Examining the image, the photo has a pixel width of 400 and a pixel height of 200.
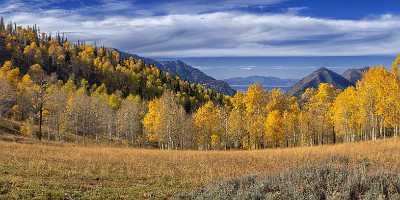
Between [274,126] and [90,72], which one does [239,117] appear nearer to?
[274,126]

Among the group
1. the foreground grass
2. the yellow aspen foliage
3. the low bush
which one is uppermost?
the low bush

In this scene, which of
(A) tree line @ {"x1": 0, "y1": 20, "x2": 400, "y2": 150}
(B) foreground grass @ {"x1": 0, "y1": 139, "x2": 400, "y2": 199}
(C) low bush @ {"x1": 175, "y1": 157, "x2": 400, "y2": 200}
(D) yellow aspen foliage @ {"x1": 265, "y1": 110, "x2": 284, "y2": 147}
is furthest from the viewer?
(D) yellow aspen foliage @ {"x1": 265, "y1": 110, "x2": 284, "y2": 147}

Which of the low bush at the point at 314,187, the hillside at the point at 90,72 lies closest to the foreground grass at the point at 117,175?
the low bush at the point at 314,187

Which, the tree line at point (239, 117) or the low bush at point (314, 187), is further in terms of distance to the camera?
the tree line at point (239, 117)

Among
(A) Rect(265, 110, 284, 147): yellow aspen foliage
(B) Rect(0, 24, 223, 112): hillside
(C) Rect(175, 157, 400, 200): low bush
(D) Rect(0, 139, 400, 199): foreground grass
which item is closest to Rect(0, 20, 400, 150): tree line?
(A) Rect(265, 110, 284, 147): yellow aspen foliage

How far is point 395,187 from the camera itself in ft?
37.2

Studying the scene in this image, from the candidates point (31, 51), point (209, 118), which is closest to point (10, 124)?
point (209, 118)

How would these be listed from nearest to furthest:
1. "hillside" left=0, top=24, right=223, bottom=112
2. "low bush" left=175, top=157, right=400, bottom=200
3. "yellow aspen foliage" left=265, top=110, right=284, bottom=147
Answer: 1. "low bush" left=175, top=157, right=400, bottom=200
2. "yellow aspen foliage" left=265, top=110, right=284, bottom=147
3. "hillside" left=0, top=24, right=223, bottom=112

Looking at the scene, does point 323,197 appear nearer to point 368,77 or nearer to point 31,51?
point 368,77

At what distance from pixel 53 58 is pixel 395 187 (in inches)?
7650

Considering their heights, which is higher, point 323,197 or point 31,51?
point 31,51

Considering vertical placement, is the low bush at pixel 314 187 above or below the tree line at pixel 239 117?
above

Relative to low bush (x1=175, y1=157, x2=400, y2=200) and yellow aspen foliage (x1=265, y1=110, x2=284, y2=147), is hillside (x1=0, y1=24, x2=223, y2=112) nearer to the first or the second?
yellow aspen foliage (x1=265, y1=110, x2=284, y2=147)

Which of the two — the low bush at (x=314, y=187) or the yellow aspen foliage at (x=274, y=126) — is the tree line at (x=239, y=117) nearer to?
the yellow aspen foliage at (x=274, y=126)
